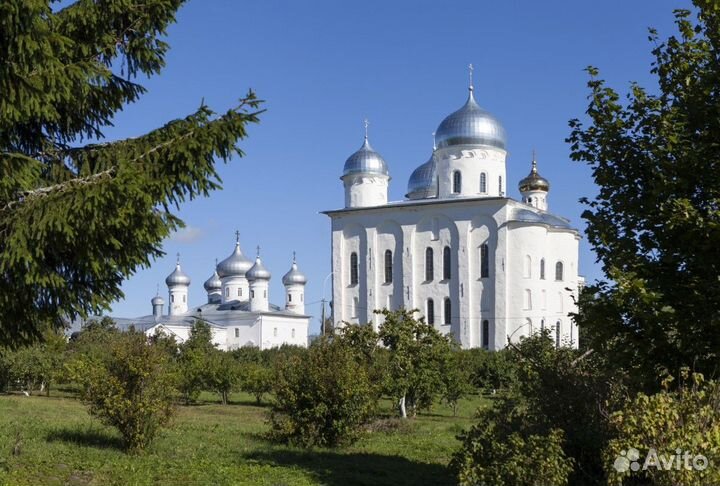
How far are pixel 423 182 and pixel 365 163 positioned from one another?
3.97m

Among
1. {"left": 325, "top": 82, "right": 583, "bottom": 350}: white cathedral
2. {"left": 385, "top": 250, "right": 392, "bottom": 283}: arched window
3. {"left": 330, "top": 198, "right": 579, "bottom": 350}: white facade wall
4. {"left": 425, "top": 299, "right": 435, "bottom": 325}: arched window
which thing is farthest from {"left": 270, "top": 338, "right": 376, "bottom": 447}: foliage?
{"left": 385, "top": 250, "right": 392, "bottom": 283}: arched window

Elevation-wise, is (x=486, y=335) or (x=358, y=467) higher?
(x=486, y=335)

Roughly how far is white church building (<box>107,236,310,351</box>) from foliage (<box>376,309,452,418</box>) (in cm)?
4076

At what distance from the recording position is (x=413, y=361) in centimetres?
2064

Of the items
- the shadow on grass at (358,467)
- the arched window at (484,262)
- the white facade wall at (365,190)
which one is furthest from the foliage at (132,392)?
the white facade wall at (365,190)

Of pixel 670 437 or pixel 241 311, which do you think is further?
pixel 241 311

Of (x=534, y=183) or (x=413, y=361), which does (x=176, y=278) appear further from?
(x=413, y=361)

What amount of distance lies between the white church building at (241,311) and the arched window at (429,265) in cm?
2098

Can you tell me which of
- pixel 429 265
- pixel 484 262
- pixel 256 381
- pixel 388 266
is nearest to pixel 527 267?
pixel 484 262

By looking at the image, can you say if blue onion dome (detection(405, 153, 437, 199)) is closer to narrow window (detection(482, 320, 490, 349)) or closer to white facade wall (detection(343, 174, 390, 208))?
white facade wall (detection(343, 174, 390, 208))

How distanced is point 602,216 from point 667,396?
97.3 inches

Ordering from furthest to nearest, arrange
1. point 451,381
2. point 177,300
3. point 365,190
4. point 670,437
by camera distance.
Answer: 1. point 177,300
2. point 365,190
3. point 451,381
4. point 670,437

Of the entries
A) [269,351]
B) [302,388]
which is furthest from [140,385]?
[269,351]

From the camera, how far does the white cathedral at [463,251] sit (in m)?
41.4
